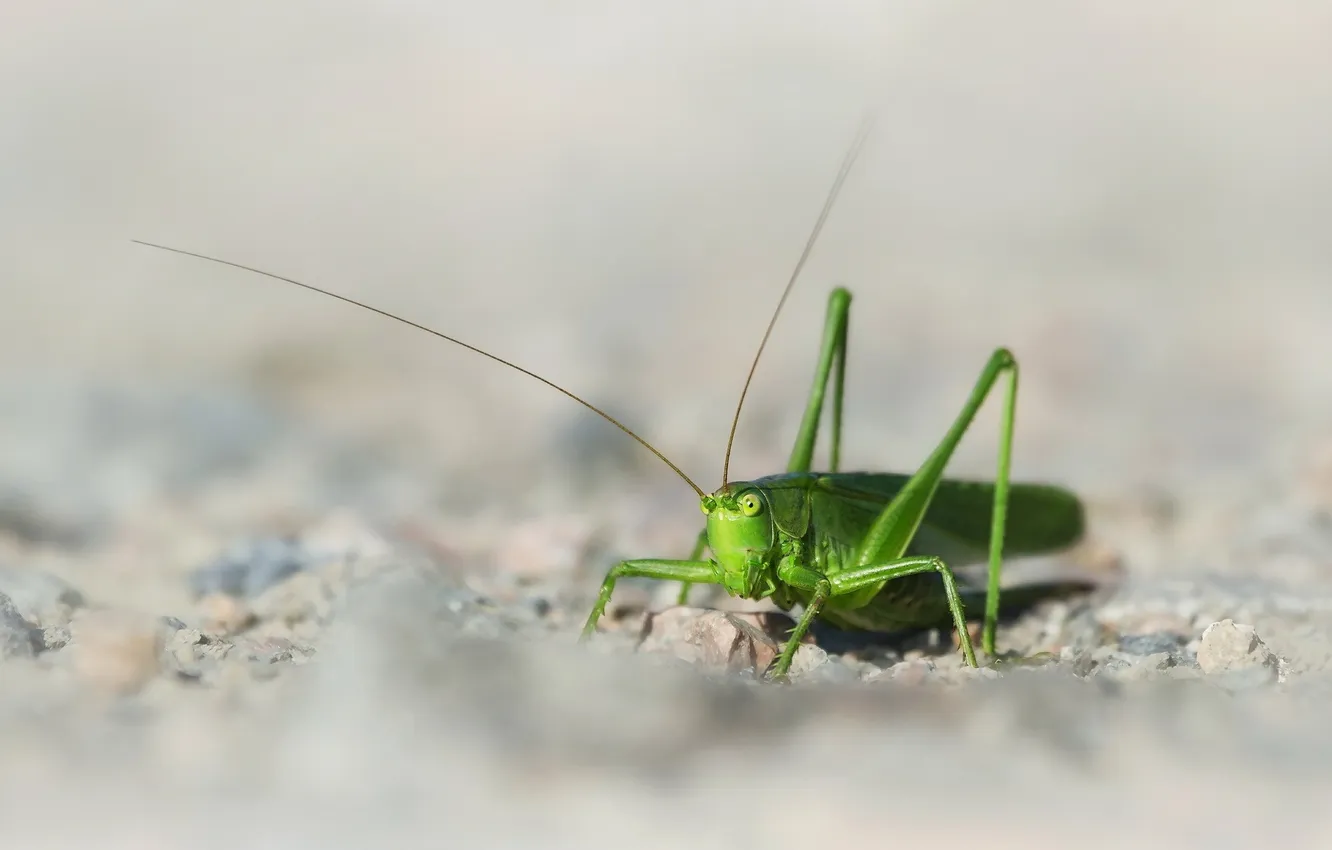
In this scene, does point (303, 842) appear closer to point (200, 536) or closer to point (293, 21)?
point (200, 536)

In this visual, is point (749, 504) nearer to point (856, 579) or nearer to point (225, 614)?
point (856, 579)

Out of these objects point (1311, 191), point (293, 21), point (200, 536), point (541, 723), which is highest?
point (293, 21)

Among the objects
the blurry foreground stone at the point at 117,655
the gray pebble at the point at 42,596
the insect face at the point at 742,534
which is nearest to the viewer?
the blurry foreground stone at the point at 117,655

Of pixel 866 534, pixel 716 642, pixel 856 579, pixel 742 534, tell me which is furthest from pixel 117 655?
pixel 866 534

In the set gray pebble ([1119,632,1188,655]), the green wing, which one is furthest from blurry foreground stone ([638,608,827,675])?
gray pebble ([1119,632,1188,655])

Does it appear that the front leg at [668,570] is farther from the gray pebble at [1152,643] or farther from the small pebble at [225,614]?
the gray pebble at [1152,643]

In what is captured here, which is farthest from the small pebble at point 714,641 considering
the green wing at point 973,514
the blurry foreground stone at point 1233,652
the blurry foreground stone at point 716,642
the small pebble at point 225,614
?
the small pebble at point 225,614

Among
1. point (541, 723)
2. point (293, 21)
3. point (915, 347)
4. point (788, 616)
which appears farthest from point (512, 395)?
point (541, 723)

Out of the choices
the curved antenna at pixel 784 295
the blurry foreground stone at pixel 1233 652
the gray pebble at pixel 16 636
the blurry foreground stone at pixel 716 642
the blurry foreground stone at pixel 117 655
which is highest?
the curved antenna at pixel 784 295
